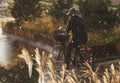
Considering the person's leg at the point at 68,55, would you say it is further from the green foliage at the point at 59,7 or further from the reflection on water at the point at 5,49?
the green foliage at the point at 59,7

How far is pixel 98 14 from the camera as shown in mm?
14984

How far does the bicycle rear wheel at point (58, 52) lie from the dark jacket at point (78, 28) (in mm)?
1668

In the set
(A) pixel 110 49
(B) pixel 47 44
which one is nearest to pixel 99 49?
(A) pixel 110 49

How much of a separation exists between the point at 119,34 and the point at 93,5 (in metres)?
1.76

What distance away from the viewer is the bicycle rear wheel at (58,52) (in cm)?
1327

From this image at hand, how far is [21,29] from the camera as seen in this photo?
19953 millimetres

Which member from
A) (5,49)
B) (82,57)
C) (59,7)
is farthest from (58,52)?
(59,7)

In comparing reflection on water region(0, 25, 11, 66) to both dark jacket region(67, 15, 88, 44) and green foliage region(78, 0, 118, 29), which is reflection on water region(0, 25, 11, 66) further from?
green foliage region(78, 0, 118, 29)

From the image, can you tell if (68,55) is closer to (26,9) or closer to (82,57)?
(82,57)

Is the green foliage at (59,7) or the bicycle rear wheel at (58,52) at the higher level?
the green foliage at (59,7)

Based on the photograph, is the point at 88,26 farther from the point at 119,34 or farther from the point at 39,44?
the point at 39,44

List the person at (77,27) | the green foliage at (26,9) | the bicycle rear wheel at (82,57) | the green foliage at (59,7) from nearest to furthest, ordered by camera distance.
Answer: the person at (77,27), the bicycle rear wheel at (82,57), the green foliage at (59,7), the green foliage at (26,9)

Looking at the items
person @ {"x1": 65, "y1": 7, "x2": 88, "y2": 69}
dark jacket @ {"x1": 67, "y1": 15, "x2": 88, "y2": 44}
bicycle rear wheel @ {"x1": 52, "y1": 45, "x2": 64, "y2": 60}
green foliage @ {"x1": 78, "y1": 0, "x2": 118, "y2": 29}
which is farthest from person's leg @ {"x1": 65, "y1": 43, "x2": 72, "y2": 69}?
green foliage @ {"x1": 78, "y1": 0, "x2": 118, "y2": 29}

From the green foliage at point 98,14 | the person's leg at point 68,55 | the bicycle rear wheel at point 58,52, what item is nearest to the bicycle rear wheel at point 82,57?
the person's leg at point 68,55
